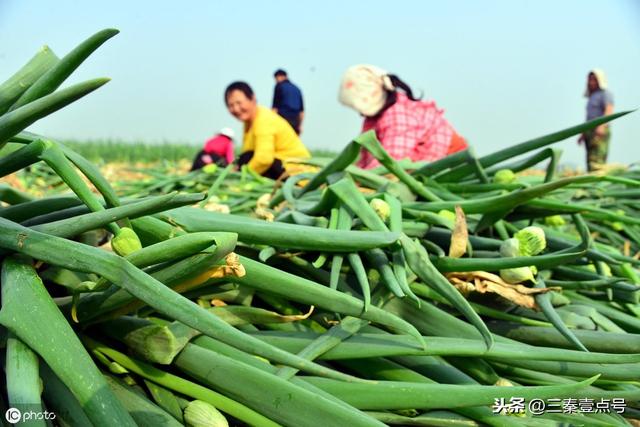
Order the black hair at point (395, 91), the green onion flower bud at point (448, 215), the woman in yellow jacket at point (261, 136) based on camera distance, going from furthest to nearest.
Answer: the woman in yellow jacket at point (261, 136) < the black hair at point (395, 91) < the green onion flower bud at point (448, 215)

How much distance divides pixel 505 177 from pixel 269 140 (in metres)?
2.44

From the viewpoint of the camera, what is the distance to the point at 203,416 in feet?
2.48

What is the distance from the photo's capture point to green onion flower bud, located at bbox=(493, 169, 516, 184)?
1448 mm

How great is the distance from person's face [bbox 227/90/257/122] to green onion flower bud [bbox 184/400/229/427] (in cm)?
337

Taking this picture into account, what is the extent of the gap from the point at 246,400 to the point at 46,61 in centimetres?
55

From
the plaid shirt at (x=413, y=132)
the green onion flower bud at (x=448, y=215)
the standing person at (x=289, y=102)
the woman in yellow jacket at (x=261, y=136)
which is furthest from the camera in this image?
the standing person at (x=289, y=102)

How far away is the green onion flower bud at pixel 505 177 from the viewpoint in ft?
4.75

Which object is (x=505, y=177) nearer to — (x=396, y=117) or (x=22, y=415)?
(x=22, y=415)

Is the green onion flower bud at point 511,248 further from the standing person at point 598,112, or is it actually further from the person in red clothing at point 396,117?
the standing person at point 598,112

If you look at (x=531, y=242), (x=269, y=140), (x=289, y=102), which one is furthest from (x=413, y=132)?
(x=289, y=102)

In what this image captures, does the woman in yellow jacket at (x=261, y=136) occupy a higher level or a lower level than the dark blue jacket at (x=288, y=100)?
lower

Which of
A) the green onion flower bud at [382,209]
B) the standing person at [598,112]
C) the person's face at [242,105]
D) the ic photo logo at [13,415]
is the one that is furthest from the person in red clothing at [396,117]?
the standing person at [598,112]

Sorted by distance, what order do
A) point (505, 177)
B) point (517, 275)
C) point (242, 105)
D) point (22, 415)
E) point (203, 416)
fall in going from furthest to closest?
1. point (242, 105)
2. point (505, 177)
3. point (517, 275)
4. point (203, 416)
5. point (22, 415)

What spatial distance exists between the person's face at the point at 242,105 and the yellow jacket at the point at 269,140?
0.31 feet
